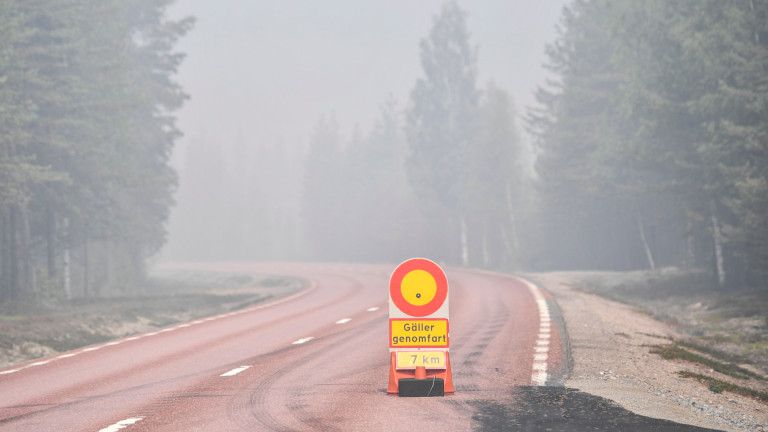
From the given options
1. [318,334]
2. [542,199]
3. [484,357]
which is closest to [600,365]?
[484,357]

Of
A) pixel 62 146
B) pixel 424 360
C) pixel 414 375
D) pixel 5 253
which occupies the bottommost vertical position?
pixel 414 375

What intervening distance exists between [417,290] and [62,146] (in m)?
21.1

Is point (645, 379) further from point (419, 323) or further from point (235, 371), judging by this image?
point (235, 371)

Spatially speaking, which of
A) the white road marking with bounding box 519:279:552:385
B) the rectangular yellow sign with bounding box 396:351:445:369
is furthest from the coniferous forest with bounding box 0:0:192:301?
the rectangular yellow sign with bounding box 396:351:445:369

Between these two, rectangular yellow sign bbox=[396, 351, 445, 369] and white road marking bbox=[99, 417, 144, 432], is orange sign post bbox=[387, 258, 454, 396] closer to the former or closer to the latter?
rectangular yellow sign bbox=[396, 351, 445, 369]

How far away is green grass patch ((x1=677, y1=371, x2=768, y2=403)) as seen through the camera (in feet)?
33.4

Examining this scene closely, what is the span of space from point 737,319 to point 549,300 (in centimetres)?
487

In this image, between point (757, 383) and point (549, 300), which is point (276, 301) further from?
point (757, 383)

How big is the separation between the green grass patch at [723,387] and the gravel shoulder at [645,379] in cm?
12

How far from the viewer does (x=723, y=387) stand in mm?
10414

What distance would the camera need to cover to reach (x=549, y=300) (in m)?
23.1

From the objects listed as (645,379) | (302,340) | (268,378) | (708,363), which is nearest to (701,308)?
(708,363)

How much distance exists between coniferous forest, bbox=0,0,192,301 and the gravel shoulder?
15.3m

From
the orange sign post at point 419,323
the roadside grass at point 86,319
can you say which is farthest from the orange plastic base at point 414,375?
the roadside grass at point 86,319
